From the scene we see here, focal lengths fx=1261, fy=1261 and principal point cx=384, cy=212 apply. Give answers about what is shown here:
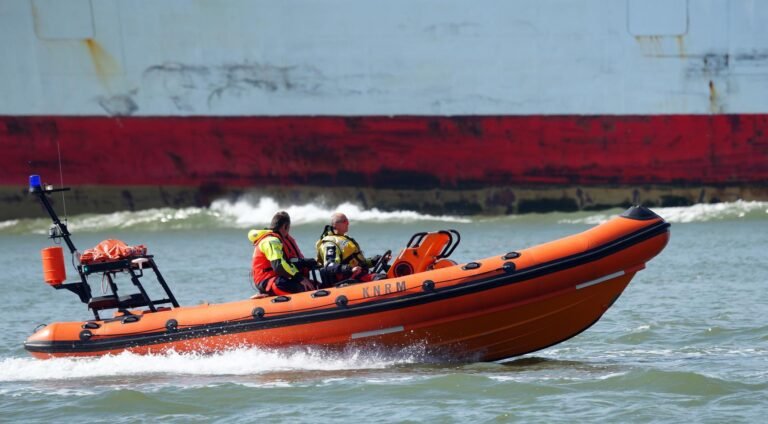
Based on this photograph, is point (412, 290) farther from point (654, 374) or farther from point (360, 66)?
point (360, 66)

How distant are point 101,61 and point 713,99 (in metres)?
9.68

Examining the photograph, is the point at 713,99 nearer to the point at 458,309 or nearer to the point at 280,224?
the point at 458,309

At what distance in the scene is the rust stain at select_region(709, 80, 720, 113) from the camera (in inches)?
A: 784

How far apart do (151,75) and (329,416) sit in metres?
13.2

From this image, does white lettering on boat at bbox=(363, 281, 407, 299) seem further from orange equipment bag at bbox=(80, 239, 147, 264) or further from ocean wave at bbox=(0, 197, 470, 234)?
ocean wave at bbox=(0, 197, 470, 234)

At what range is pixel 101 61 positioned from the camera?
65.0ft

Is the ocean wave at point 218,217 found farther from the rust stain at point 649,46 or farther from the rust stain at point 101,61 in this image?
the rust stain at point 649,46

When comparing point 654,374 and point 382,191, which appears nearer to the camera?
point 654,374

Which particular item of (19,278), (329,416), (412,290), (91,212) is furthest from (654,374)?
(91,212)

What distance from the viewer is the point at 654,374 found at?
8.22 metres

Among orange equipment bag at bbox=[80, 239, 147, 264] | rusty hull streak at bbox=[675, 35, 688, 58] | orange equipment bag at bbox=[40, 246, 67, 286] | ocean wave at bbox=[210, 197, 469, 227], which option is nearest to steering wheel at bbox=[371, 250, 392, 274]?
orange equipment bag at bbox=[80, 239, 147, 264]

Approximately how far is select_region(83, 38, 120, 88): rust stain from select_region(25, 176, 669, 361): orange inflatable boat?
1139 centimetres

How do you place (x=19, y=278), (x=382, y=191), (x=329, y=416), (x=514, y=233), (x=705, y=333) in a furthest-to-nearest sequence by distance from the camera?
(x=382, y=191) → (x=514, y=233) → (x=19, y=278) → (x=705, y=333) → (x=329, y=416)

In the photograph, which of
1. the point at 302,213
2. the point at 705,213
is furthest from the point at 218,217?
the point at 705,213
